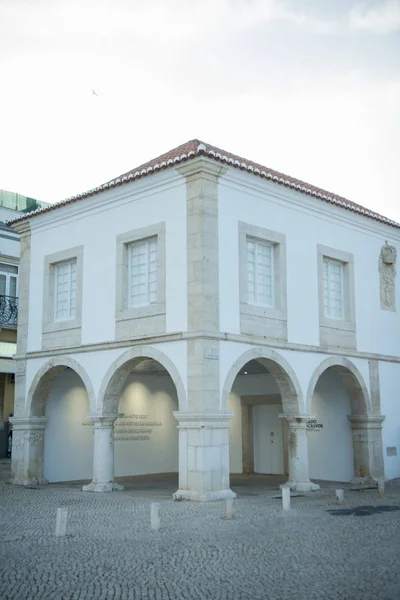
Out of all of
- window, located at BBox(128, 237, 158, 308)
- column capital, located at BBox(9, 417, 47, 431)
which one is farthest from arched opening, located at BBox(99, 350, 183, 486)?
window, located at BBox(128, 237, 158, 308)

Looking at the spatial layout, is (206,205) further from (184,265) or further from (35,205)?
(35,205)

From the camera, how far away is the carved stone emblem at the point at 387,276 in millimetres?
A: 18797

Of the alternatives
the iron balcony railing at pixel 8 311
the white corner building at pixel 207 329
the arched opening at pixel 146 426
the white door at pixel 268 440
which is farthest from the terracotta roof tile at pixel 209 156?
the white door at pixel 268 440

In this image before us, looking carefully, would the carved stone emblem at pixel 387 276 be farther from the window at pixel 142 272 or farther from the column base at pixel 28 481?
the column base at pixel 28 481

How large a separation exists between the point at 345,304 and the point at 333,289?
50cm

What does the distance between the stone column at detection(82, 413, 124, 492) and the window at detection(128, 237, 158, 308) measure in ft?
8.32

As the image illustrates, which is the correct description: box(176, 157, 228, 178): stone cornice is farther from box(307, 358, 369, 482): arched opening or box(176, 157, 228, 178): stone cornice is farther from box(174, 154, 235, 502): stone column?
box(307, 358, 369, 482): arched opening

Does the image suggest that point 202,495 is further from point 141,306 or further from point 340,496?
point 141,306

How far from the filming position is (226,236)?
14.7 meters

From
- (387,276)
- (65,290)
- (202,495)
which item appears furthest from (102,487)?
(387,276)

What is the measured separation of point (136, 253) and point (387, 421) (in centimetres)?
750

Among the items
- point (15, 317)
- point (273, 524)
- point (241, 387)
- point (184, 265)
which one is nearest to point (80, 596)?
point (273, 524)

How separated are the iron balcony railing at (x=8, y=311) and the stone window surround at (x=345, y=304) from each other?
1125 centimetres

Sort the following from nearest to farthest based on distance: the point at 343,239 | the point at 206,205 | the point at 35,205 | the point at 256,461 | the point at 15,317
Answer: the point at 206,205
the point at 343,239
the point at 256,461
the point at 15,317
the point at 35,205
